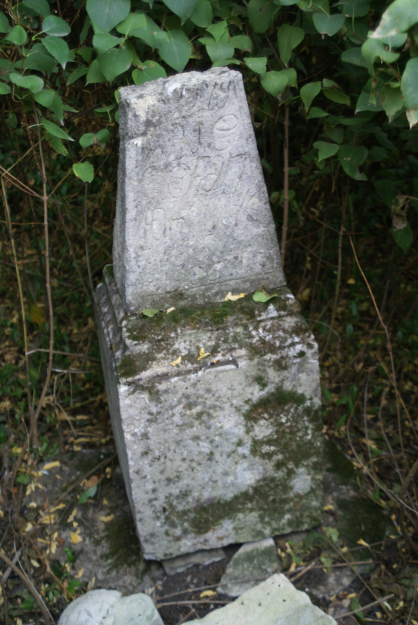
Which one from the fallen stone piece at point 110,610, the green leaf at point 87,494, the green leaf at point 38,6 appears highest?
the green leaf at point 38,6

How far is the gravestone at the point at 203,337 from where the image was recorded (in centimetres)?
157

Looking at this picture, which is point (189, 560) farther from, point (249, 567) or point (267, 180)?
point (267, 180)

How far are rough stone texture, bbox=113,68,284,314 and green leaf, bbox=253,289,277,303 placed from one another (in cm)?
4

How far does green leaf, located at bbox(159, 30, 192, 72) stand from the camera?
1658 mm

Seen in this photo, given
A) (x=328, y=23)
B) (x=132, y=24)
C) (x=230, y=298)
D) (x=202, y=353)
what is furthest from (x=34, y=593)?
(x=328, y=23)

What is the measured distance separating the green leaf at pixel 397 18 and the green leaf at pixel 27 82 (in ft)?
3.47

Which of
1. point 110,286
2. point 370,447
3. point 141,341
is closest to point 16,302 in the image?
point 110,286

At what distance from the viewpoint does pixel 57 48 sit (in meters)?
1.63

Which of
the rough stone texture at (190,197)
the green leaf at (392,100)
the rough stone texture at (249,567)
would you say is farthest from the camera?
the rough stone texture at (249,567)

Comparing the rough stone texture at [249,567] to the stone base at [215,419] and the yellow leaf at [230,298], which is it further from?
the yellow leaf at [230,298]

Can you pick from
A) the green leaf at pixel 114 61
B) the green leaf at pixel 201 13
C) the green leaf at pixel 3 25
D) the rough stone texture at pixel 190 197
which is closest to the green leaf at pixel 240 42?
the green leaf at pixel 201 13

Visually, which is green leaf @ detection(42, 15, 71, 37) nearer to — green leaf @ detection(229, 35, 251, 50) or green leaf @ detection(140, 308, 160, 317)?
green leaf @ detection(229, 35, 251, 50)

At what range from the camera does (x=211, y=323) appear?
5.71ft

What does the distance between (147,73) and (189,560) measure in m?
1.74
